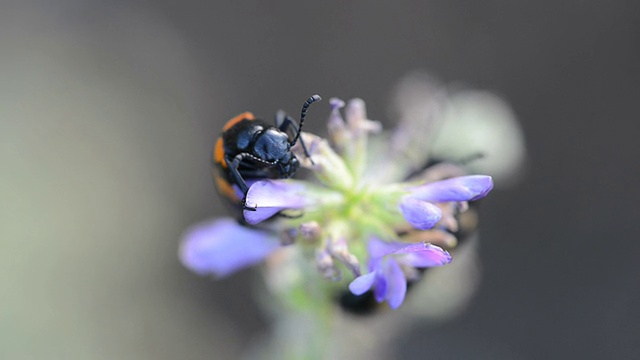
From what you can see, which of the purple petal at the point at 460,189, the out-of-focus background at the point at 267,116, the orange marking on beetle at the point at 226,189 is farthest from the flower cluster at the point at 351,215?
the out-of-focus background at the point at 267,116

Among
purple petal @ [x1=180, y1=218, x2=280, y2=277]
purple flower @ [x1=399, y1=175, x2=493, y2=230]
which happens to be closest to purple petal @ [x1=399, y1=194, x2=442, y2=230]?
purple flower @ [x1=399, y1=175, x2=493, y2=230]

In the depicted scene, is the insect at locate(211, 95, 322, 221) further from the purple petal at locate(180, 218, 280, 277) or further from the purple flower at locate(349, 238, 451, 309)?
the purple petal at locate(180, 218, 280, 277)

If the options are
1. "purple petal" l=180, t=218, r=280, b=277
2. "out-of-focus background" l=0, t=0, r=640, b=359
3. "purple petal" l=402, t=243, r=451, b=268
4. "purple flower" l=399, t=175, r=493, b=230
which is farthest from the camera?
"out-of-focus background" l=0, t=0, r=640, b=359

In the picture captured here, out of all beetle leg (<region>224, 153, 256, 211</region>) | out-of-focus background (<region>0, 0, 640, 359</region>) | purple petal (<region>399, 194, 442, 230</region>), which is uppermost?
beetle leg (<region>224, 153, 256, 211</region>)

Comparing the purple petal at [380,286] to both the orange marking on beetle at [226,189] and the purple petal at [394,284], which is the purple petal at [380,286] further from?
the orange marking on beetle at [226,189]

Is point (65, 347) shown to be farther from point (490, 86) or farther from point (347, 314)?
point (490, 86)

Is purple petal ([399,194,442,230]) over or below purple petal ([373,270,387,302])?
over

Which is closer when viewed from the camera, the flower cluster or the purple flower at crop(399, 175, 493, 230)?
the purple flower at crop(399, 175, 493, 230)

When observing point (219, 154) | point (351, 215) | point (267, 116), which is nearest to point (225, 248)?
point (351, 215)
